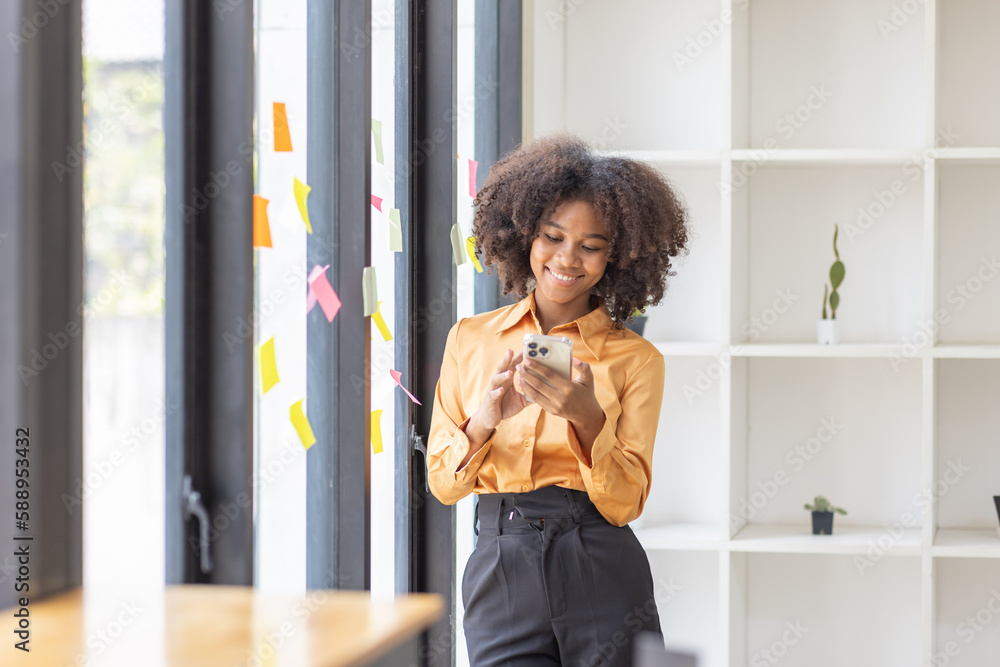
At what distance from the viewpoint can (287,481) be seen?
1.61 meters

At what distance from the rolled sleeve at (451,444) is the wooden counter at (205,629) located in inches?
16.3

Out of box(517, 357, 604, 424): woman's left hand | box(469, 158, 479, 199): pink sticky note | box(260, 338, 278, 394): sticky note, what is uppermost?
box(469, 158, 479, 199): pink sticky note

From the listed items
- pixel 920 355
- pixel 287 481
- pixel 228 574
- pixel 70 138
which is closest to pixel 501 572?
pixel 287 481

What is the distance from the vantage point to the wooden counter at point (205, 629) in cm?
86

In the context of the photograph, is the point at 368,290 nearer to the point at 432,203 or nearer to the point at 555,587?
the point at 432,203

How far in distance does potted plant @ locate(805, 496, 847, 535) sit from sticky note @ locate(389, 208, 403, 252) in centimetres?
145

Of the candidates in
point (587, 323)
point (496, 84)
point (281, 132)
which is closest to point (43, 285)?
point (281, 132)

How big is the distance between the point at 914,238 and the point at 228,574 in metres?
2.24

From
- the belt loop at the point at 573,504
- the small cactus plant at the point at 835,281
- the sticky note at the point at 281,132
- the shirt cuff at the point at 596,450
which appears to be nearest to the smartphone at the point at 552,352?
the shirt cuff at the point at 596,450

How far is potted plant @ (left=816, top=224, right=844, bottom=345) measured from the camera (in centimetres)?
260

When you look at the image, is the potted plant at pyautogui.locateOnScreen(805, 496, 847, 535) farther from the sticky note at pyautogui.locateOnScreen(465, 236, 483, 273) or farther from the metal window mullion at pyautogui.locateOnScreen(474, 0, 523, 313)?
the sticky note at pyautogui.locateOnScreen(465, 236, 483, 273)

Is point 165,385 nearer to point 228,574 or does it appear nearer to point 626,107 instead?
point 228,574

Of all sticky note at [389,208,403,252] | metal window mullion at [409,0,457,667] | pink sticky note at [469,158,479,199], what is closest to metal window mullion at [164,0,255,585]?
sticky note at [389,208,403,252]

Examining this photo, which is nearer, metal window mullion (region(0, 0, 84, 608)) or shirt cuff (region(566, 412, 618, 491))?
metal window mullion (region(0, 0, 84, 608))
